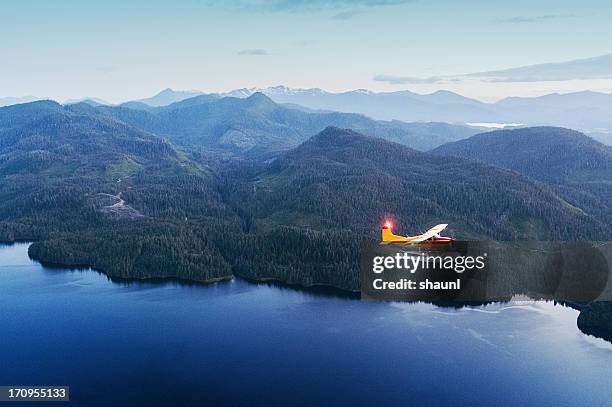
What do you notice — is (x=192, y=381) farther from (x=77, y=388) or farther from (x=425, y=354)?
(x=425, y=354)

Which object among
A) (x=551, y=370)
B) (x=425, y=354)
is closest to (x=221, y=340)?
(x=425, y=354)

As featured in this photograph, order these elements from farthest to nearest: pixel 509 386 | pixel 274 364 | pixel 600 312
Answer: pixel 600 312, pixel 274 364, pixel 509 386

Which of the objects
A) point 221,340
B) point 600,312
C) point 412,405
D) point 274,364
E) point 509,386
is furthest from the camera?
point 600,312

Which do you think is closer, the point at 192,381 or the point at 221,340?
the point at 192,381

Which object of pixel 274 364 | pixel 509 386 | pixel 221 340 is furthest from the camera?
pixel 221 340

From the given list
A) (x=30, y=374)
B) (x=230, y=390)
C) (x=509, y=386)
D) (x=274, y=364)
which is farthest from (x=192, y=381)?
(x=509, y=386)

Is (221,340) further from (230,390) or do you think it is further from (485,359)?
(485,359)
